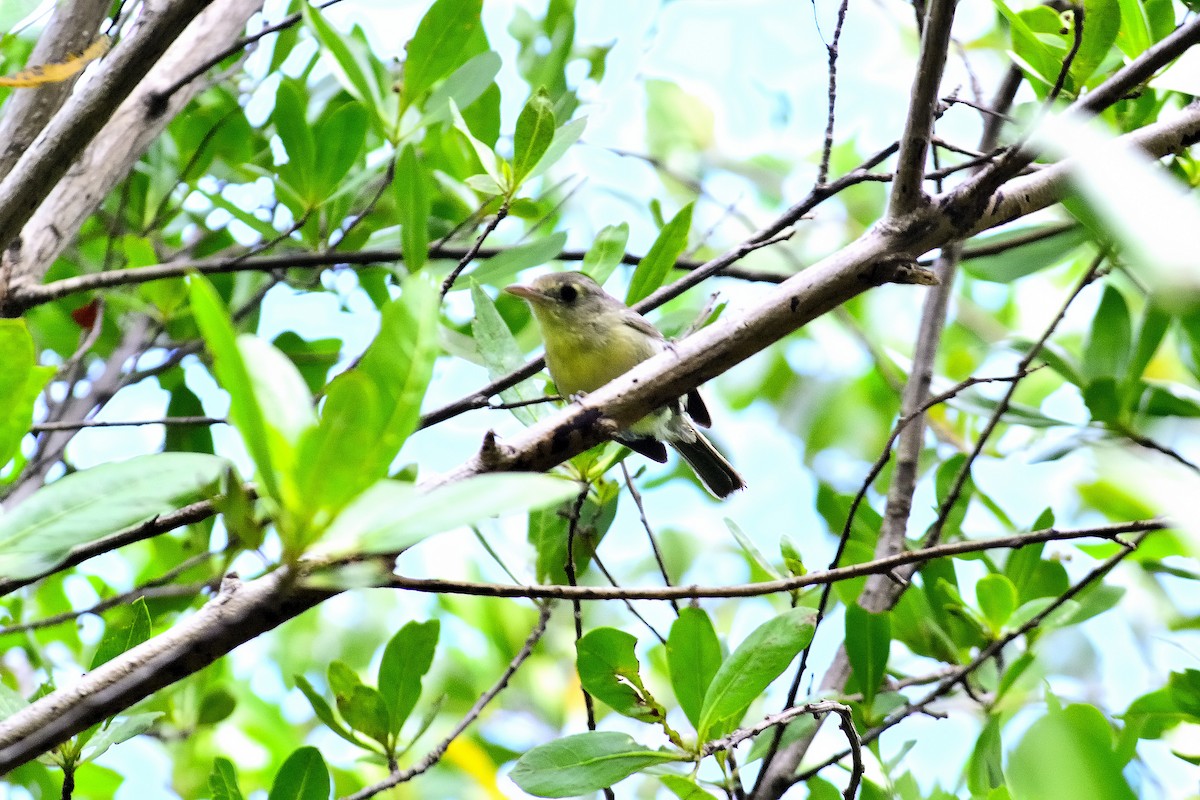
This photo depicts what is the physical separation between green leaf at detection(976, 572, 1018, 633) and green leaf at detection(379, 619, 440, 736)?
111cm

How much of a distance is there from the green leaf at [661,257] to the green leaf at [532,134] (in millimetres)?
325

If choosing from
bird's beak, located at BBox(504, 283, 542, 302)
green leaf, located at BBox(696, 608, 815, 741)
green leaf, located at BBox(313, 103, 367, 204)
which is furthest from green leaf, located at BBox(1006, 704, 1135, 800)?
bird's beak, located at BBox(504, 283, 542, 302)

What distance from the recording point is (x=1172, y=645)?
1938mm

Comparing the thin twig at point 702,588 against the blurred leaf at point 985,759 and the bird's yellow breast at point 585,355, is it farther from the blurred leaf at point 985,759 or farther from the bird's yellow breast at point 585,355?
the bird's yellow breast at point 585,355

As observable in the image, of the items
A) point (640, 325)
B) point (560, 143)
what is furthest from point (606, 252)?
point (640, 325)

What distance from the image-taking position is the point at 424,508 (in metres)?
0.97

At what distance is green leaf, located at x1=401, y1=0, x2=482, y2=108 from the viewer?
1.96 m

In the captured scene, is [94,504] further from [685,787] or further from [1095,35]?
[1095,35]

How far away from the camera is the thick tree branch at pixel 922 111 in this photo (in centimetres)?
147

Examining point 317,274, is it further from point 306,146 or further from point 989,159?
point 989,159

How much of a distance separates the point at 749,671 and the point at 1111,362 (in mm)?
1349

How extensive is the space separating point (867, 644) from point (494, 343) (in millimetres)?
932

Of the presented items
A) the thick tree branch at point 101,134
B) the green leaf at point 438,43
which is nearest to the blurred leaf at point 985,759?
the green leaf at point 438,43

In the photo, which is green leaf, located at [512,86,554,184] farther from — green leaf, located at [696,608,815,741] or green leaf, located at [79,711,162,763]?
green leaf, located at [79,711,162,763]
